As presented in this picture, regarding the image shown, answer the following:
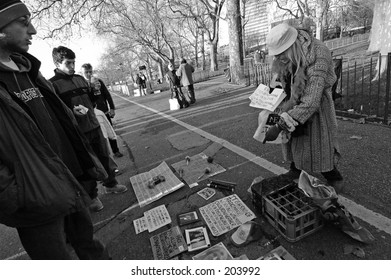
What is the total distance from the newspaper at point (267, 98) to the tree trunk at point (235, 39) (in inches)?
374

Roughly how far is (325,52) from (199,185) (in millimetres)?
2292

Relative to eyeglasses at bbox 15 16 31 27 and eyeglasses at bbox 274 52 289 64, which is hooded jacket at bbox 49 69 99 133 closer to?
eyeglasses at bbox 15 16 31 27

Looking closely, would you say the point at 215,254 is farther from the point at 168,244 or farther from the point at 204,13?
the point at 204,13

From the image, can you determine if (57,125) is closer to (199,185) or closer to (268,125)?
(268,125)

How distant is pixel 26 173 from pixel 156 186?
7.42 ft

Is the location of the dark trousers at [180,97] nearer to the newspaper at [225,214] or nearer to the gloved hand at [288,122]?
the newspaper at [225,214]

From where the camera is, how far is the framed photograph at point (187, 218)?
2631 mm

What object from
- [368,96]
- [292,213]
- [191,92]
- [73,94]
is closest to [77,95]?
[73,94]

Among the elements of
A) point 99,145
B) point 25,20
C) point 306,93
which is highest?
point 25,20

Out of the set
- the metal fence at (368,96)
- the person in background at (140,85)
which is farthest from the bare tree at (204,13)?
the metal fence at (368,96)

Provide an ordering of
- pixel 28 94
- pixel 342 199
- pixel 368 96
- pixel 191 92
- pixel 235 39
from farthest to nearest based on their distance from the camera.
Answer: pixel 235 39
pixel 191 92
pixel 368 96
pixel 342 199
pixel 28 94

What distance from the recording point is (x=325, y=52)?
197 centimetres

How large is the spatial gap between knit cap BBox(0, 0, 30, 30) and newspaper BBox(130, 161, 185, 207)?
95.3 inches

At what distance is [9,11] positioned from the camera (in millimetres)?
1488
